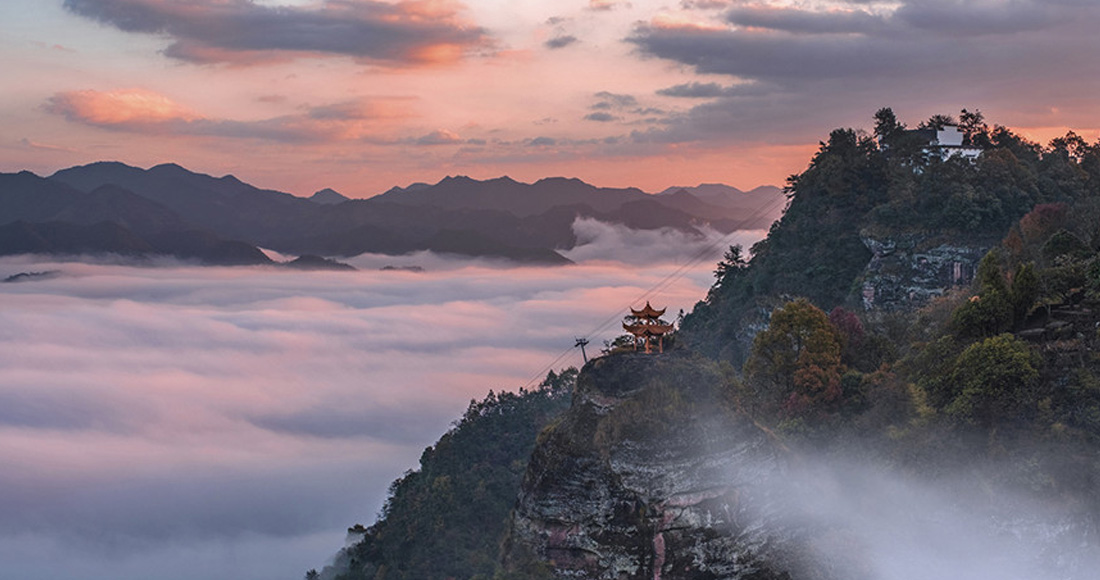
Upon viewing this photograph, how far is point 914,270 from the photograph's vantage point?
79.6 meters

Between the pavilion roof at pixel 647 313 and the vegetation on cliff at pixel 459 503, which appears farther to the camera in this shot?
the vegetation on cliff at pixel 459 503

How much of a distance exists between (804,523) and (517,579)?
13.4 meters

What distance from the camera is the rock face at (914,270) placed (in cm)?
7762

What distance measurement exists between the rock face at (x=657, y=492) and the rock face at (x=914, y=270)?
37263mm

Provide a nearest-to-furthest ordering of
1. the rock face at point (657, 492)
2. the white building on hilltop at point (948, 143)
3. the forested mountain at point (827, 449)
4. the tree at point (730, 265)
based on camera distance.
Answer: the forested mountain at point (827, 449) < the rock face at point (657, 492) < the white building on hilltop at point (948, 143) < the tree at point (730, 265)

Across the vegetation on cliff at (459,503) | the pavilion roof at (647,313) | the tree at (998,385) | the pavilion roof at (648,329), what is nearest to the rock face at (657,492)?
the pavilion roof at (648,329)

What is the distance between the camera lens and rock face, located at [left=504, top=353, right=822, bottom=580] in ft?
144

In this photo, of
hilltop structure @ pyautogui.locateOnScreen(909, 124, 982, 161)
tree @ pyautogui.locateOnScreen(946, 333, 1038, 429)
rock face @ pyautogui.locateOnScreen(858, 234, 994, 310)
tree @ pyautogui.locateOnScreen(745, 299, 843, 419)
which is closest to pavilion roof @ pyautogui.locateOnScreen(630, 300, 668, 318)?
tree @ pyautogui.locateOnScreen(745, 299, 843, 419)

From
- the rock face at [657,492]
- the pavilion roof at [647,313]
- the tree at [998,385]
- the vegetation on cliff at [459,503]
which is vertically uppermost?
the pavilion roof at [647,313]

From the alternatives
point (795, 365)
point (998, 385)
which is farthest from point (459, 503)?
point (998, 385)

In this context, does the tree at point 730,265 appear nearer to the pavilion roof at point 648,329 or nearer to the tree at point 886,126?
the tree at point 886,126

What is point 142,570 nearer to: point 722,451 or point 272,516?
point 272,516

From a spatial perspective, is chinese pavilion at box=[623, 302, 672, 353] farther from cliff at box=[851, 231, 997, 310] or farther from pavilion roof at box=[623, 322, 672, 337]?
cliff at box=[851, 231, 997, 310]

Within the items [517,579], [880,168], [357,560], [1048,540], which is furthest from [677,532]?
[880,168]
